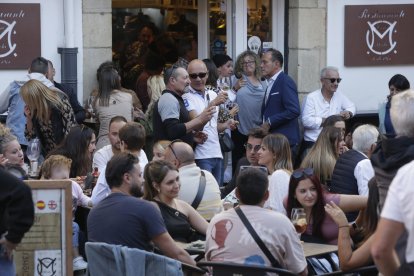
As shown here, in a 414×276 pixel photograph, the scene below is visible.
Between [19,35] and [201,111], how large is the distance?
222 centimetres

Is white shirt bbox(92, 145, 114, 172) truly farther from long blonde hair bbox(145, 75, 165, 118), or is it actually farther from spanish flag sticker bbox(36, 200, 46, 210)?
spanish flag sticker bbox(36, 200, 46, 210)

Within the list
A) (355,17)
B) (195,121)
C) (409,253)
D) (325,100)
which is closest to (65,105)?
(195,121)

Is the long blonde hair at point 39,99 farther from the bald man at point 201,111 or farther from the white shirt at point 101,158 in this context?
the bald man at point 201,111

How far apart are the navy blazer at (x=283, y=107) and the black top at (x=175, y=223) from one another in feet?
13.5

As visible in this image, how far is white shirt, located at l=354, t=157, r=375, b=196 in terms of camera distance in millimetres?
9031

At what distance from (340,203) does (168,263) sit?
1896mm

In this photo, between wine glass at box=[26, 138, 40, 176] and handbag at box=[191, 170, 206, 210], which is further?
wine glass at box=[26, 138, 40, 176]

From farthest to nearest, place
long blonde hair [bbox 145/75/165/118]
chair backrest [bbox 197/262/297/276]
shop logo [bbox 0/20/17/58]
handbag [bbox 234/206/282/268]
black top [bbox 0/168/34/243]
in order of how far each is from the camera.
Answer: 1. long blonde hair [bbox 145/75/165/118]
2. shop logo [bbox 0/20/17/58]
3. handbag [bbox 234/206/282/268]
4. chair backrest [bbox 197/262/297/276]
5. black top [bbox 0/168/34/243]

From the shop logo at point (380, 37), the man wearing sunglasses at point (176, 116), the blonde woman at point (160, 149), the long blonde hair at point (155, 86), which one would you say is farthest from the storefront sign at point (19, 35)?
the shop logo at point (380, 37)

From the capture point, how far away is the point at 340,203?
27.6ft

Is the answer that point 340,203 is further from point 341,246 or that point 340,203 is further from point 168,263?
point 168,263

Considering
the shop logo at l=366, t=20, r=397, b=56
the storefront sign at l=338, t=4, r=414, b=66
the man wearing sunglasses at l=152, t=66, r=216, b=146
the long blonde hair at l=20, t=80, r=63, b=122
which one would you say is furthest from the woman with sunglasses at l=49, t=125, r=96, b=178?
the shop logo at l=366, t=20, r=397, b=56

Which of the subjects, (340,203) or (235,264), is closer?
(235,264)

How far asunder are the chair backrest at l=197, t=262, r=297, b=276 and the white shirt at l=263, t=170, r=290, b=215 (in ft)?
5.28
